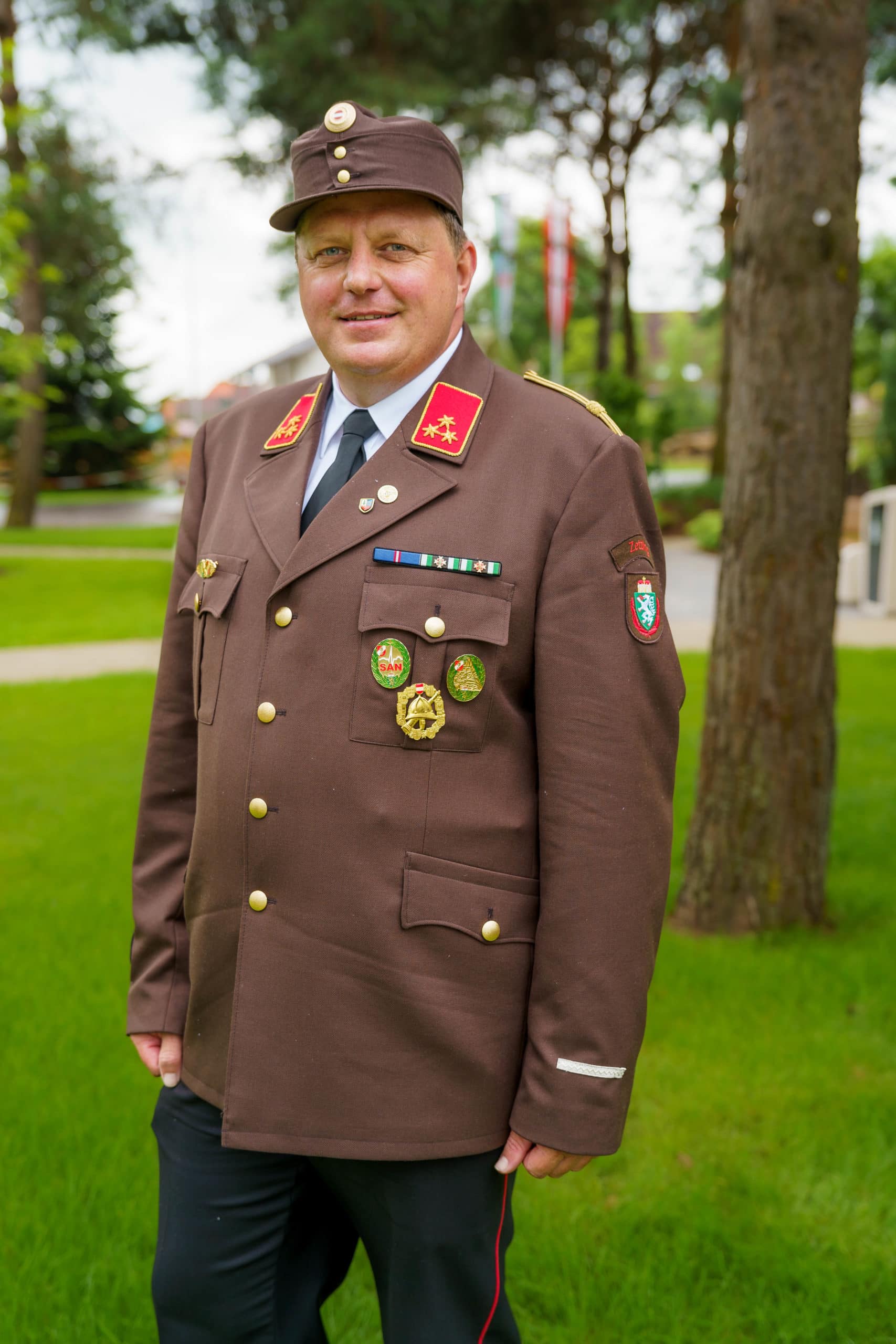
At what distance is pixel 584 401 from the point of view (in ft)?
6.30

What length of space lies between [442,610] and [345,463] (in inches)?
12.3

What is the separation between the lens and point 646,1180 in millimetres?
2922

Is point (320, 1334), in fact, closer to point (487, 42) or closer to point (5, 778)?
point (5, 778)

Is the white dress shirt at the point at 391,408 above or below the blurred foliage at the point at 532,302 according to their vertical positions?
below

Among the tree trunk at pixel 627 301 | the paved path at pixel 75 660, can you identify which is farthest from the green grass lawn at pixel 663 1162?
the tree trunk at pixel 627 301

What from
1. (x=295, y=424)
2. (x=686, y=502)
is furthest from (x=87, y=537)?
(x=295, y=424)

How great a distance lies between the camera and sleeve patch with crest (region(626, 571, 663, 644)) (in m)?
1.68

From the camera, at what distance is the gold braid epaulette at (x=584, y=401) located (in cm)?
185

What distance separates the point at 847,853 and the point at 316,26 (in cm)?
1381

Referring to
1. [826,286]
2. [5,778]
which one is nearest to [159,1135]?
[826,286]

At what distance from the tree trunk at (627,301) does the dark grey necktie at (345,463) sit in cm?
2322

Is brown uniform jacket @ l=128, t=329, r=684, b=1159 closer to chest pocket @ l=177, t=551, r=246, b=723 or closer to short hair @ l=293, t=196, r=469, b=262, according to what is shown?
chest pocket @ l=177, t=551, r=246, b=723

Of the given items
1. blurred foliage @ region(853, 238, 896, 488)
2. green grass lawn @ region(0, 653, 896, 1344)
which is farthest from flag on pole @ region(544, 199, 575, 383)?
green grass lawn @ region(0, 653, 896, 1344)

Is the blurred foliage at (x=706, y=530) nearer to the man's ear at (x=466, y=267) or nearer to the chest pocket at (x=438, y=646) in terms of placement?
the man's ear at (x=466, y=267)
